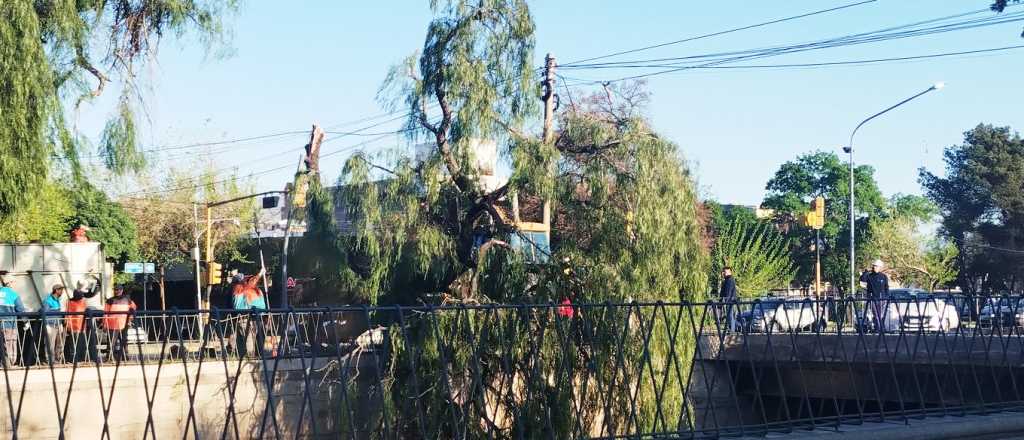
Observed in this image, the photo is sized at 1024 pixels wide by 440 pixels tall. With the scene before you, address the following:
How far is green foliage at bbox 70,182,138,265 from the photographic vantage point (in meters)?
44.8

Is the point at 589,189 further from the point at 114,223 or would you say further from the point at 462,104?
the point at 114,223

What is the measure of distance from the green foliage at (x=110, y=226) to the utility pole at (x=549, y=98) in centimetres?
2626

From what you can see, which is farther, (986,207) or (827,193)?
(827,193)

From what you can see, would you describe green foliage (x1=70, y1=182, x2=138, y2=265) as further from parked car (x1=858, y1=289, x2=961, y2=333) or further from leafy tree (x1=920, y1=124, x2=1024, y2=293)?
leafy tree (x1=920, y1=124, x2=1024, y2=293)

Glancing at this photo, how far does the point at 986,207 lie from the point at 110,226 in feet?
168

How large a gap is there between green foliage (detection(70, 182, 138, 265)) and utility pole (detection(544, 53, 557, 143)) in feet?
86.2

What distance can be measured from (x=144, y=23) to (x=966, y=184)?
207 ft

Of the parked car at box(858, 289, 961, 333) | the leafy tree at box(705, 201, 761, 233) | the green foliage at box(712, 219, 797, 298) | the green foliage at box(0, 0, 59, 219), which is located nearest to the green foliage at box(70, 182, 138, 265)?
the green foliage at box(712, 219, 797, 298)

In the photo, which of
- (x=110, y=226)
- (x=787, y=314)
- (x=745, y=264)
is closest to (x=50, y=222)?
(x=110, y=226)

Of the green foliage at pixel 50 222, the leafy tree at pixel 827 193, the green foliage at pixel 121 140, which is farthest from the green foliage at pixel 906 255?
the green foliage at pixel 121 140

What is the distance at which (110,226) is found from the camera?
46.6 meters

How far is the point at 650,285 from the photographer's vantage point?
2000cm

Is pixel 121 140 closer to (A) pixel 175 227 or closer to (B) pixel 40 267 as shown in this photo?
(B) pixel 40 267

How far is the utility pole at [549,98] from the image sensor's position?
2123 cm
